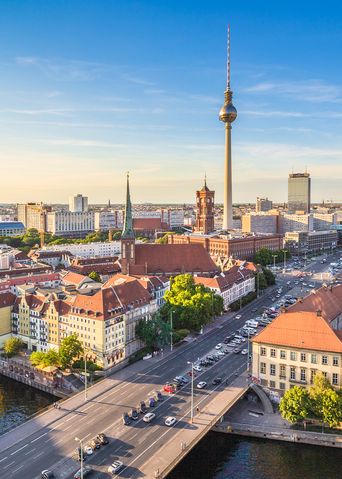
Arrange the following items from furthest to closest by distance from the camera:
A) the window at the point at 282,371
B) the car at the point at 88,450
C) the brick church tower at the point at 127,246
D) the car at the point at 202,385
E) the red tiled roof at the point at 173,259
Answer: the red tiled roof at the point at 173,259 < the brick church tower at the point at 127,246 < the car at the point at 202,385 < the window at the point at 282,371 < the car at the point at 88,450

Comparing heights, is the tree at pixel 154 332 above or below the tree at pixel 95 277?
below

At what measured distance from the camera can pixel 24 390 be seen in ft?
259

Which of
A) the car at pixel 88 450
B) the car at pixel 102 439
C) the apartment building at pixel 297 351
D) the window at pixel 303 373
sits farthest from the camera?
the window at pixel 303 373

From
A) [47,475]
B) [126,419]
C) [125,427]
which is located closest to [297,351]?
[126,419]

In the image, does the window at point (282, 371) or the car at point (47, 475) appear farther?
the window at point (282, 371)

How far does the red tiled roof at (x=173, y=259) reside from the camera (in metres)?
147

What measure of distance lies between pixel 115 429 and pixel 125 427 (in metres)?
1.31

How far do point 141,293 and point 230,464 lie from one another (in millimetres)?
43509

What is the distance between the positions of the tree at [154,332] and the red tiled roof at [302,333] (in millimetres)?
23061

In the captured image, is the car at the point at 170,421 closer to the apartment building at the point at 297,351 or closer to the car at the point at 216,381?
the car at the point at 216,381

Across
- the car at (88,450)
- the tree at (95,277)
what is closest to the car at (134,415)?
the car at (88,450)

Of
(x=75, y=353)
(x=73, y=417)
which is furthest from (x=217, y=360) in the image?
(x=73, y=417)

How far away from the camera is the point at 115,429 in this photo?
5888cm

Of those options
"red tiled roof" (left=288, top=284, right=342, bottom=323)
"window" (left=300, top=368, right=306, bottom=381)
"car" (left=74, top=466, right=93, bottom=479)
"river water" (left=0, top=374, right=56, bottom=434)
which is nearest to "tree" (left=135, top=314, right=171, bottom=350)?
"river water" (left=0, top=374, right=56, bottom=434)
